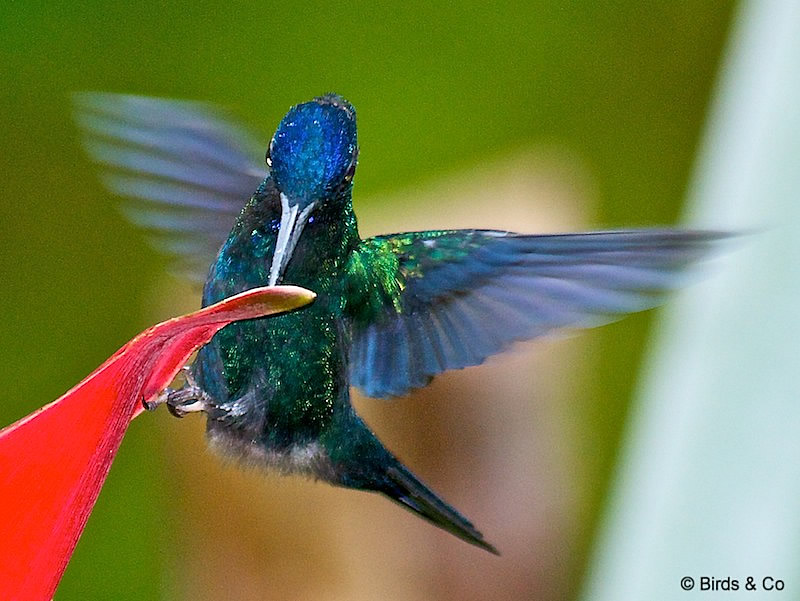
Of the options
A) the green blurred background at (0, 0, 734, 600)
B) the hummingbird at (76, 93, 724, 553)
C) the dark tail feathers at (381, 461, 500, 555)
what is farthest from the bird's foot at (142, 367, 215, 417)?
the green blurred background at (0, 0, 734, 600)

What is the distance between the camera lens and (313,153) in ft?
1.27

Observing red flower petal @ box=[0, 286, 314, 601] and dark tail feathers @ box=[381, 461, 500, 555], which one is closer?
red flower petal @ box=[0, 286, 314, 601]

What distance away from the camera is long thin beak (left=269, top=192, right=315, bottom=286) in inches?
13.4

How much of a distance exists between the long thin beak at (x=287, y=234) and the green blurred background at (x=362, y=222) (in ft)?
1.34

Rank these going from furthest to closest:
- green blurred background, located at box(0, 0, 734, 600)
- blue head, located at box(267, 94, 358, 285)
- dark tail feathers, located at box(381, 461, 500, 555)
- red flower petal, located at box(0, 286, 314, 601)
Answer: green blurred background, located at box(0, 0, 734, 600)
dark tail feathers, located at box(381, 461, 500, 555)
blue head, located at box(267, 94, 358, 285)
red flower petal, located at box(0, 286, 314, 601)

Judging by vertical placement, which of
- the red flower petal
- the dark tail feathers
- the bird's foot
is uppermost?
the red flower petal

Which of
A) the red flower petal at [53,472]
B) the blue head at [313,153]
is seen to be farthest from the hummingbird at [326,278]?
the red flower petal at [53,472]

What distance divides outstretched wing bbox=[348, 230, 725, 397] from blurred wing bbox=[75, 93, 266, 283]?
0.33 ft

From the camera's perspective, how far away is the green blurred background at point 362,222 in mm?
808

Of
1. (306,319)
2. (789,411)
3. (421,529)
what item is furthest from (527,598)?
(306,319)

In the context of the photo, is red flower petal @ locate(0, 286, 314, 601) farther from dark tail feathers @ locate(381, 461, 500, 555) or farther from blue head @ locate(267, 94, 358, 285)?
dark tail feathers @ locate(381, 461, 500, 555)

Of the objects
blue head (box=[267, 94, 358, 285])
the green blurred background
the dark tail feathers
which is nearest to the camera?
blue head (box=[267, 94, 358, 285])

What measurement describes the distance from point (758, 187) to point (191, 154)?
0.37m

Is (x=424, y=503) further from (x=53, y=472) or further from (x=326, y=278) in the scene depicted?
(x=53, y=472)
